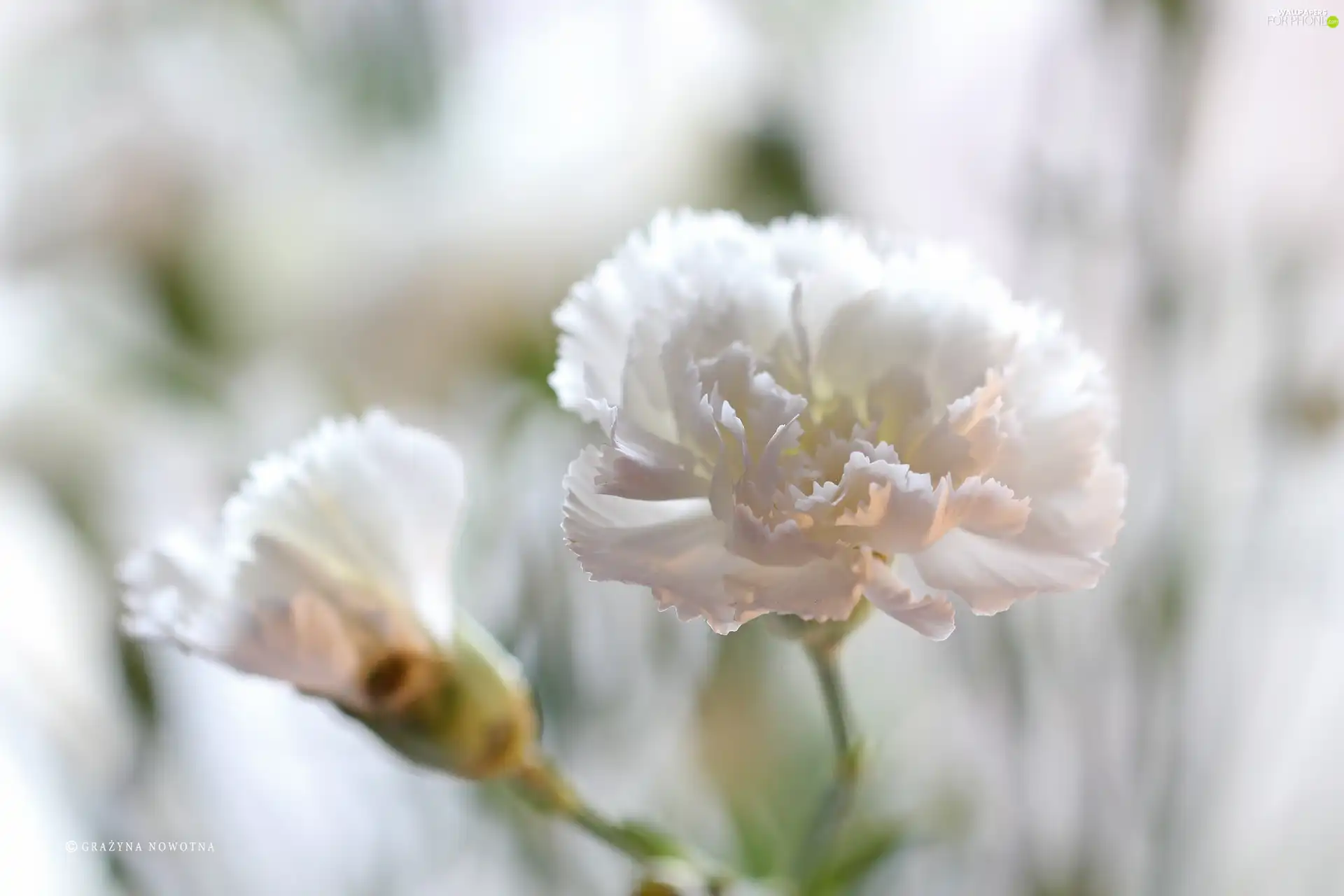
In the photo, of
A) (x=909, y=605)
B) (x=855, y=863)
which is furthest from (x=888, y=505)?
(x=855, y=863)

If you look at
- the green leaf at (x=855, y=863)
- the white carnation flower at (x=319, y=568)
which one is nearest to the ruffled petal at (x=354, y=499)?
the white carnation flower at (x=319, y=568)

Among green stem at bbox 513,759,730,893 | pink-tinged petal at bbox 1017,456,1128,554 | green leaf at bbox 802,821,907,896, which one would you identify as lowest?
green leaf at bbox 802,821,907,896

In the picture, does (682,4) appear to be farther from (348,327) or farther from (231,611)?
(231,611)

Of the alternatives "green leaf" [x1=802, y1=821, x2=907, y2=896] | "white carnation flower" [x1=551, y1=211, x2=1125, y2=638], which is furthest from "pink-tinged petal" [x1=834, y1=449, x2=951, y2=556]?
"green leaf" [x1=802, y1=821, x2=907, y2=896]

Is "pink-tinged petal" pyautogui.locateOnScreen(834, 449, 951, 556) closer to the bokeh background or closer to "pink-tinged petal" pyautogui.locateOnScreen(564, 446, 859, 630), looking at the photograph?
"pink-tinged petal" pyautogui.locateOnScreen(564, 446, 859, 630)

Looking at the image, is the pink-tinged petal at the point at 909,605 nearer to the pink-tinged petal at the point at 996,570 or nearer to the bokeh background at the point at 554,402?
the pink-tinged petal at the point at 996,570

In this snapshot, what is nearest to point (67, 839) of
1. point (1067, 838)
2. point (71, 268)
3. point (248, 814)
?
point (248, 814)
